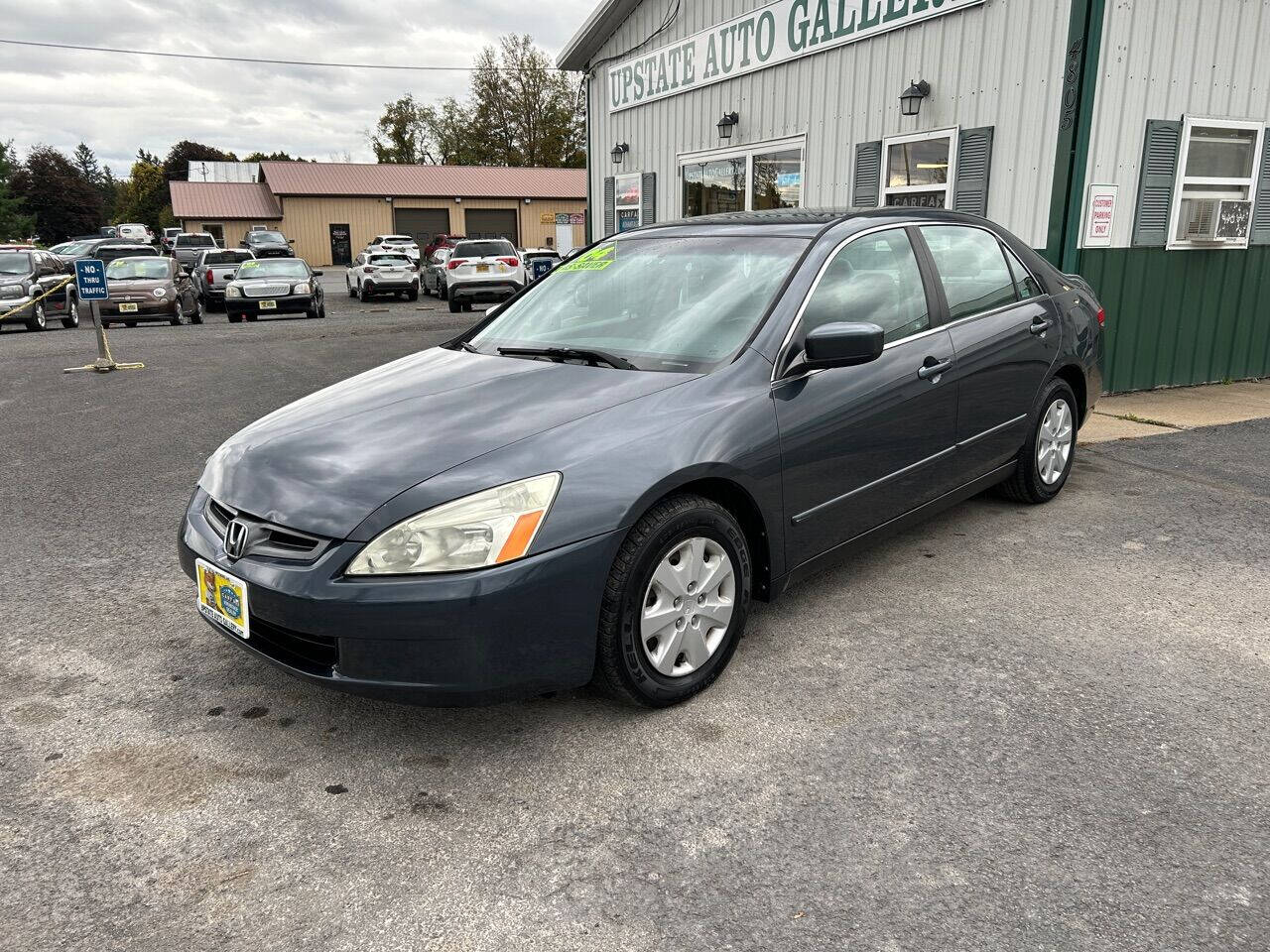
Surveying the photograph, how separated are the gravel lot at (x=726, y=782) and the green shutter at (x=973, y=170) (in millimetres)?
4986

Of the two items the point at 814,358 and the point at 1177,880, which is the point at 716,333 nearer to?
the point at 814,358

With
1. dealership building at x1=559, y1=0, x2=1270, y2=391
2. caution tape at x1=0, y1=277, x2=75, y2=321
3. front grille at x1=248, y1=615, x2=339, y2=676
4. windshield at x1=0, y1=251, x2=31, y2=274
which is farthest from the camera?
windshield at x1=0, y1=251, x2=31, y2=274

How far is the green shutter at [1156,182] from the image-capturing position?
791 centimetres

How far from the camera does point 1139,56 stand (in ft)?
25.2

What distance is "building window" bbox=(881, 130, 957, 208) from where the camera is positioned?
8.98 meters

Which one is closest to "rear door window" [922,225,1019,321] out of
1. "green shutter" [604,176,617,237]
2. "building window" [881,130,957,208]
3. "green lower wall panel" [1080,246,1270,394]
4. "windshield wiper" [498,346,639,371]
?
"windshield wiper" [498,346,639,371]

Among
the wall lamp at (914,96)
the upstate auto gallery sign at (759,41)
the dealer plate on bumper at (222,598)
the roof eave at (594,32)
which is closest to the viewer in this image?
the dealer plate on bumper at (222,598)

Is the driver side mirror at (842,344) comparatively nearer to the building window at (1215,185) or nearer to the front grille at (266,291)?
the building window at (1215,185)

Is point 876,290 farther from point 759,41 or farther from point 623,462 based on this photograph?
point 759,41

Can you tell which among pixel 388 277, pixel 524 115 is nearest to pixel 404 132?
pixel 524 115

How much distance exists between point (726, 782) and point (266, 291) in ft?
59.7

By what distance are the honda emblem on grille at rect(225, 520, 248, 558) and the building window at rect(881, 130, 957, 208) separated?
7.59 m

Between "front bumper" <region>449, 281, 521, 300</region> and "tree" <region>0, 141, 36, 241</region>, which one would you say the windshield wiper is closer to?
"front bumper" <region>449, 281, 521, 300</region>

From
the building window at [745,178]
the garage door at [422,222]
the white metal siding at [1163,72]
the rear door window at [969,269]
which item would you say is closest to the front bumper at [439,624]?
the rear door window at [969,269]
